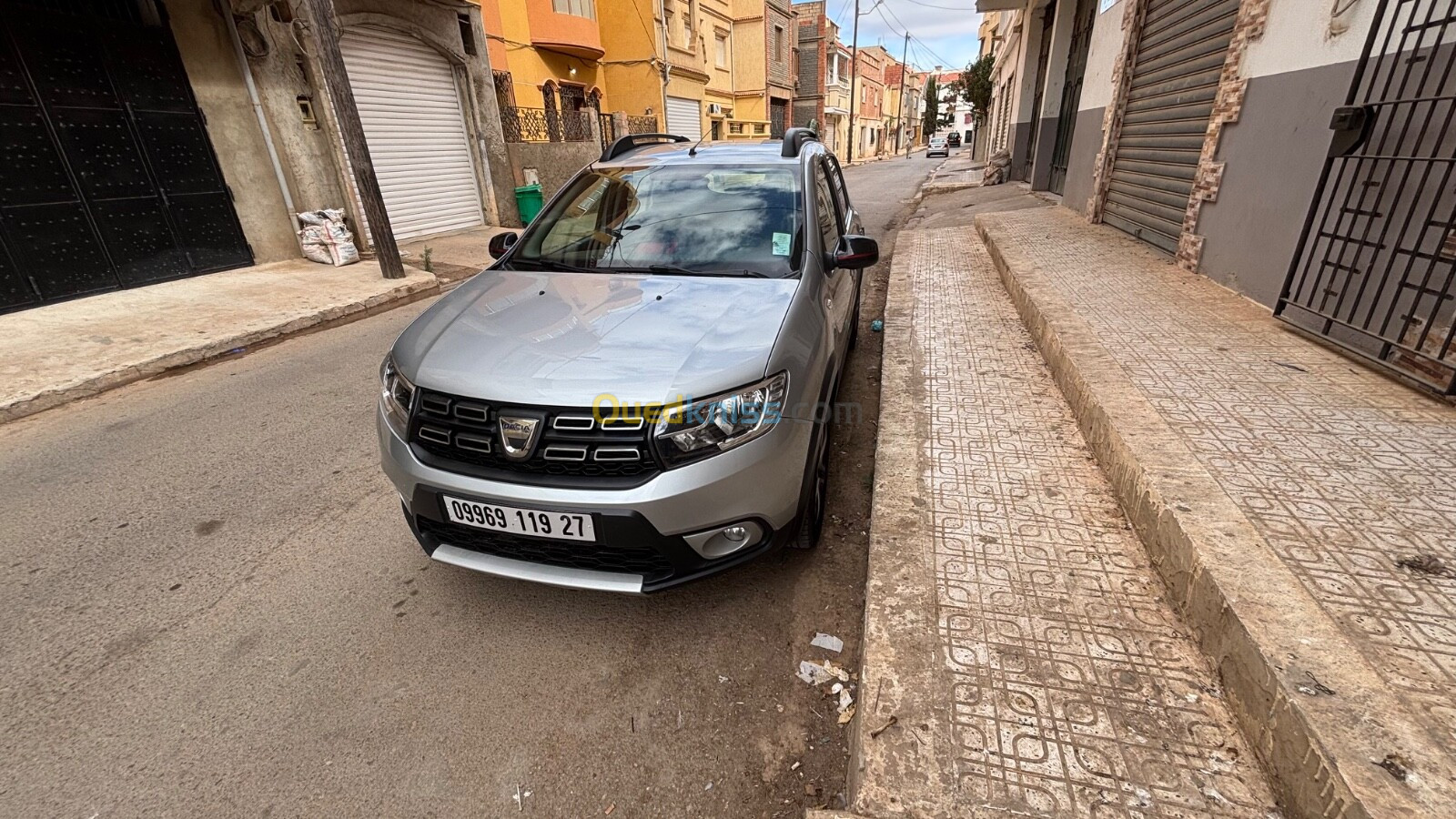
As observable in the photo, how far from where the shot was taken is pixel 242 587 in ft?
8.37

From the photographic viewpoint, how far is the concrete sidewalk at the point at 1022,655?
1.51 m

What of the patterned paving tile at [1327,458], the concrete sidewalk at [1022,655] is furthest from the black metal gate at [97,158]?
the patterned paving tile at [1327,458]

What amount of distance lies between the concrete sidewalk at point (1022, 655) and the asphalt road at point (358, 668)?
27cm

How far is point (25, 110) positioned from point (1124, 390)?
33.2 feet

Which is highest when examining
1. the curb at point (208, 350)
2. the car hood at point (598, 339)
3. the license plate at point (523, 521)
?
the car hood at point (598, 339)

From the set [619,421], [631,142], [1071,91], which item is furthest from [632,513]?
[1071,91]

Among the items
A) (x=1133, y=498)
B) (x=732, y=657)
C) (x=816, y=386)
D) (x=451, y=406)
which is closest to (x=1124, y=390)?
(x=1133, y=498)

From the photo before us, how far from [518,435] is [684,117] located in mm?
23697

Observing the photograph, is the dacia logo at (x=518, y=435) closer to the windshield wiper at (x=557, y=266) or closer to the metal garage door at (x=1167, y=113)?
the windshield wiper at (x=557, y=266)

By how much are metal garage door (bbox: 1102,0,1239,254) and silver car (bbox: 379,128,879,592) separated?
538 centimetres

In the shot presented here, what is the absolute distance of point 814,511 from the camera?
8.53 ft

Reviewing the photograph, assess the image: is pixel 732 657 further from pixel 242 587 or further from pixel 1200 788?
pixel 242 587

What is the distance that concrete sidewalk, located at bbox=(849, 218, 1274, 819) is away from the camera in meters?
1.51

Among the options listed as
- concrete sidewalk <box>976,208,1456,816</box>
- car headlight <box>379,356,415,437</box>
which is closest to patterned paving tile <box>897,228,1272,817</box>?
concrete sidewalk <box>976,208,1456,816</box>
